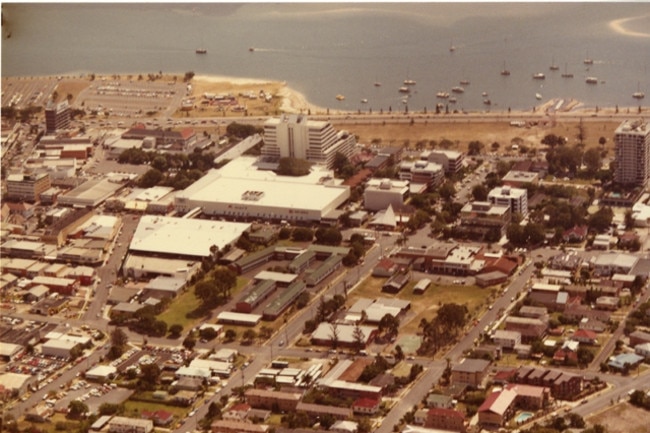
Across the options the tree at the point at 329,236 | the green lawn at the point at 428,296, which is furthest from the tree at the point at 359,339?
the tree at the point at 329,236

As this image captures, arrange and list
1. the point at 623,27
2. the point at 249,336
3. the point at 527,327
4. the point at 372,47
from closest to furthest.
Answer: the point at 527,327 → the point at 249,336 → the point at 372,47 → the point at 623,27

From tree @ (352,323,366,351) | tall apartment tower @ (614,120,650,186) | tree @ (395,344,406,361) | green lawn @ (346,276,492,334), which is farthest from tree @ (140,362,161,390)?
tall apartment tower @ (614,120,650,186)

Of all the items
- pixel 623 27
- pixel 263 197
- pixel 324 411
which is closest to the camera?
pixel 324 411

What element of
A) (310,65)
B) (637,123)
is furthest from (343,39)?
(637,123)

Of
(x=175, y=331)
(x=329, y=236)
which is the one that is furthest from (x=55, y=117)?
(x=175, y=331)

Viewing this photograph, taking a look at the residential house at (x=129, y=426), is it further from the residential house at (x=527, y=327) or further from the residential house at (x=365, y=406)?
the residential house at (x=527, y=327)

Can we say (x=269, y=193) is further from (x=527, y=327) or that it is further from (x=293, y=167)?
(x=527, y=327)
